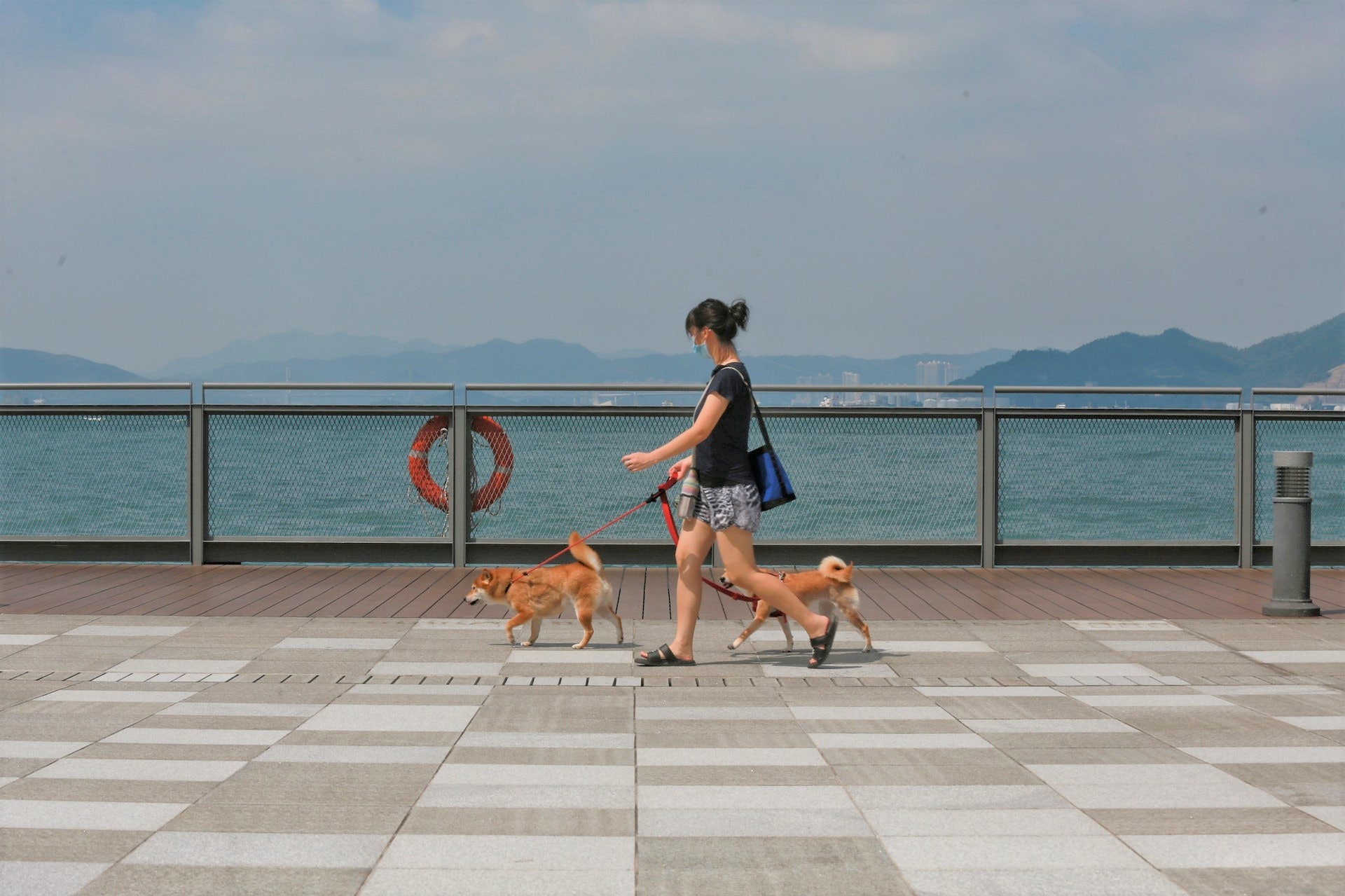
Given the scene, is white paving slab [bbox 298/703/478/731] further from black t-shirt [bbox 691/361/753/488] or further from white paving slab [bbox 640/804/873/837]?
black t-shirt [bbox 691/361/753/488]

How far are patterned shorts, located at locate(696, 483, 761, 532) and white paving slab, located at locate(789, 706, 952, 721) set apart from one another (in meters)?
1.24

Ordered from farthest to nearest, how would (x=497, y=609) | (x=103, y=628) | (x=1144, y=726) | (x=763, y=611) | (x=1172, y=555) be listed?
1. (x=1172, y=555)
2. (x=497, y=609)
3. (x=103, y=628)
4. (x=763, y=611)
5. (x=1144, y=726)

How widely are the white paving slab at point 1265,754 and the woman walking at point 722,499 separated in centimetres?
232

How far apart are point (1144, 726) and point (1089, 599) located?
13.4ft

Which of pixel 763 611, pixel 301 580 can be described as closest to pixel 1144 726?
pixel 763 611

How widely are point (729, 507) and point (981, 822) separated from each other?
311 cm

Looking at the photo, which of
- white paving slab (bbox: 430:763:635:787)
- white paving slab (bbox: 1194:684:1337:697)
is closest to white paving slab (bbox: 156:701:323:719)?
white paving slab (bbox: 430:763:635:787)

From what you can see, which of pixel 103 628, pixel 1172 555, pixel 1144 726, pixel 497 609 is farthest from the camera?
pixel 1172 555

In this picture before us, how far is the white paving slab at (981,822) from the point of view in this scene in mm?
4246

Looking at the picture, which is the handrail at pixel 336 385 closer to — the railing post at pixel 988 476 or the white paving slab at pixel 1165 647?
the railing post at pixel 988 476

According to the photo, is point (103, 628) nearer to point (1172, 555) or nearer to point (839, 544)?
point (839, 544)

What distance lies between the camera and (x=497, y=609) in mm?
9359

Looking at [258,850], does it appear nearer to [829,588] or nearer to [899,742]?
[899,742]

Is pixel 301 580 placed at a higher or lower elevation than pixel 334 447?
lower
